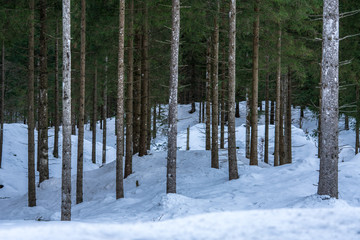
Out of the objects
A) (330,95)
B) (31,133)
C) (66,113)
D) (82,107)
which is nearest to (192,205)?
(66,113)

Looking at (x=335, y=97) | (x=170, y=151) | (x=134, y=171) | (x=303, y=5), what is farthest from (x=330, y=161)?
(x=134, y=171)

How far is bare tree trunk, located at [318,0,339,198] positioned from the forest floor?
74cm

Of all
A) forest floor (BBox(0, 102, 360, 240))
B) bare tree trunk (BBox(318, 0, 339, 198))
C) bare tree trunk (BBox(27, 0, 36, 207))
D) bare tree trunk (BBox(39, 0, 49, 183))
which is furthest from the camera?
bare tree trunk (BBox(39, 0, 49, 183))

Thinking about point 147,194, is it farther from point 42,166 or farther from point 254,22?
point 254,22

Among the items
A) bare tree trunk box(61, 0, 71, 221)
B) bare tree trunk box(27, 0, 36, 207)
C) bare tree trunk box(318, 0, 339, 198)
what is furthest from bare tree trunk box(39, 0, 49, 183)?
bare tree trunk box(318, 0, 339, 198)

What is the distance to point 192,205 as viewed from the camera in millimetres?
10391

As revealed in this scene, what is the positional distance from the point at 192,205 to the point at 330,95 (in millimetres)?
5073

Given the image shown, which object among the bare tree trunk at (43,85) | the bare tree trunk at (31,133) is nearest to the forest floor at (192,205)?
A: the bare tree trunk at (31,133)

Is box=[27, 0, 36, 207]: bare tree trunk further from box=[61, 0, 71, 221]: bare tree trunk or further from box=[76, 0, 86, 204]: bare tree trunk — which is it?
box=[61, 0, 71, 221]: bare tree trunk

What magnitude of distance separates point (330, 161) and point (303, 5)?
28.6 feet

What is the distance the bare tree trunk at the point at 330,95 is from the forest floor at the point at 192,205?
737 millimetres

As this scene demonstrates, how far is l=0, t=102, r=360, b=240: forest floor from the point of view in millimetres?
5816

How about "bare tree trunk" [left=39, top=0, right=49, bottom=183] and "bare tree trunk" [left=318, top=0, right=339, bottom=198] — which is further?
"bare tree trunk" [left=39, top=0, right=49, bottom=183]

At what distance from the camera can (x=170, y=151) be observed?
11.6m
